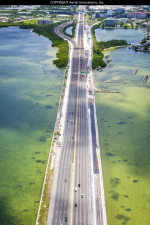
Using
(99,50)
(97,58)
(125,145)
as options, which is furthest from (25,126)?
(99,50)

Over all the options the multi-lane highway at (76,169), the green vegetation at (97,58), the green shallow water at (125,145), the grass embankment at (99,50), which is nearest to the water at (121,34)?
the grass embankment at (99,50)

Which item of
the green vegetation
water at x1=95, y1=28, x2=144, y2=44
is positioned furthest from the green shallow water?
water at x1=95, y1=28, x2=144, y2=44

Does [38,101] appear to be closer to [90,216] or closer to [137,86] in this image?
[137,86]

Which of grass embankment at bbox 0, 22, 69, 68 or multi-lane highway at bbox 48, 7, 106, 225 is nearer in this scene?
multi-lane highway at bbox 48, 7, 106, 225

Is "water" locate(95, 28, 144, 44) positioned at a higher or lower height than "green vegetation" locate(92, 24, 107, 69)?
higher

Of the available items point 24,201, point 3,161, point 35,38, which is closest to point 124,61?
point 35,38

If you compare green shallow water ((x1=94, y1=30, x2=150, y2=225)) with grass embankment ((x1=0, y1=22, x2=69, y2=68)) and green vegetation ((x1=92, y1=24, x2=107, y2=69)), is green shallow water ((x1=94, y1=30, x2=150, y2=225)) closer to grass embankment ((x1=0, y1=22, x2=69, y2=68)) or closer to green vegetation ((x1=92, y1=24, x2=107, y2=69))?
green vegetation ((x1=92, y1=24, x2=107, y2=69))
